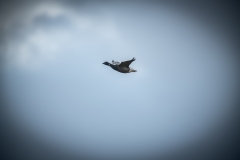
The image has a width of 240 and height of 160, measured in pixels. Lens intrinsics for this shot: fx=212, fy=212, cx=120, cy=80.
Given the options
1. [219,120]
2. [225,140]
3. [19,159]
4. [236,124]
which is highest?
[219,120]

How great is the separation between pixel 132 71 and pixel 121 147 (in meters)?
97.5

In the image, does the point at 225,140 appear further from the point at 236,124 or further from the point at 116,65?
the point at 116,65

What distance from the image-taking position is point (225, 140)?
219 feet

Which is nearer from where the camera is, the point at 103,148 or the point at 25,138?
the point at 25,138

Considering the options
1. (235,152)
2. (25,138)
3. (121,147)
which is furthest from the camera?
(121,147)

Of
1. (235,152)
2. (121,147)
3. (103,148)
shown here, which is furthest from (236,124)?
(103,148)

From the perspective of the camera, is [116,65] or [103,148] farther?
[103,148]

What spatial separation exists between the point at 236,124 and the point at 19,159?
6689cm

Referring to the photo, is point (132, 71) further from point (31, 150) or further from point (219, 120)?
point (219, 120)

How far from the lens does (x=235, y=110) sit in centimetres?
8131

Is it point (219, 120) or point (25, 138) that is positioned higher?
point (219, 120)

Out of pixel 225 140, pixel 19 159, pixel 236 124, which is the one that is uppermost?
pixel 236 124

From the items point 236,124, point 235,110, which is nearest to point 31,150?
point 236,124

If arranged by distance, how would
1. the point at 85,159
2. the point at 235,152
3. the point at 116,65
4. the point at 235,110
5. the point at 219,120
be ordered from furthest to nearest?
the point at 219,120 < the point at 235,110 < the point at 85,159 < the point at 235,152 < the point at 116,65
